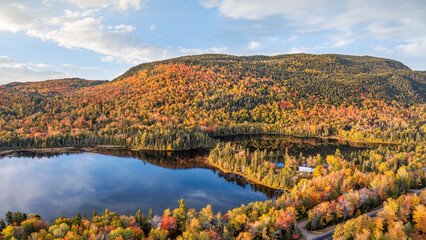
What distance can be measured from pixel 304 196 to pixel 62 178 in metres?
107

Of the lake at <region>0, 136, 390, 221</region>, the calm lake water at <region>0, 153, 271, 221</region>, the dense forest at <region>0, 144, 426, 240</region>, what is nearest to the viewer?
the dense forest at <region>0, 144, 426, 240</region>

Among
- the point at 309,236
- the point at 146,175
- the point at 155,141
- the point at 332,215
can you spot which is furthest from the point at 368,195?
the point at 155,141

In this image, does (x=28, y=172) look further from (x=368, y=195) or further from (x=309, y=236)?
(x=368, y=195)

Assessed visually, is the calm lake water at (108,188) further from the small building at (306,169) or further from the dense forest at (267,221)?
the small building at (306,169)

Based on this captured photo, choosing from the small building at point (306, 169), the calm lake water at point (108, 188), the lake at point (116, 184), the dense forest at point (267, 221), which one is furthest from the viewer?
the small building at point (306, 169)

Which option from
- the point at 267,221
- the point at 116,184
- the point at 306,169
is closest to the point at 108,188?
the point at 116,184

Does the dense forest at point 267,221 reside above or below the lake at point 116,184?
above

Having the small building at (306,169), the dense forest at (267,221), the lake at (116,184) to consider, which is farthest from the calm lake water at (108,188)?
the small building at (306,169)

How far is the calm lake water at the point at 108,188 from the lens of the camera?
291 feet

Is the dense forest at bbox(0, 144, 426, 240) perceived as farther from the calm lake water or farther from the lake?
the calm lake water

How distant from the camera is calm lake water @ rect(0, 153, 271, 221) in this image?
88688 mm

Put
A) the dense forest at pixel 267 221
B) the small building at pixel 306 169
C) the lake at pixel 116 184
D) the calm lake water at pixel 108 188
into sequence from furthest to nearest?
the small building at pixel 306 169 < the lake at pixel 116 184 < the calm lake water at pixel 108 188 < the dense forest at pixel 267 221

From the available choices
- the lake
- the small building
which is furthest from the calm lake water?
the small building

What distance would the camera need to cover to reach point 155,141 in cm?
18238
